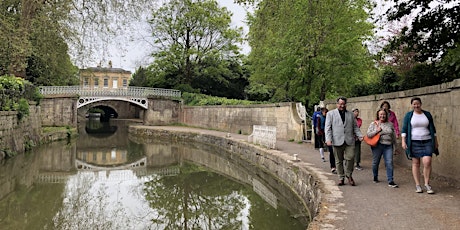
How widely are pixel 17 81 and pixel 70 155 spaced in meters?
3.41

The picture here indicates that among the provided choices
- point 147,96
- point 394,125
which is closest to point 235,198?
point 394,125

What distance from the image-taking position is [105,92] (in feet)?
86.4

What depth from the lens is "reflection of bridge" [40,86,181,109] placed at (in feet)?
80.9

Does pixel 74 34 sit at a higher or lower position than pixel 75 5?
lower

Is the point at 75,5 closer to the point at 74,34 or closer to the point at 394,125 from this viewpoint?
the point at 74,34

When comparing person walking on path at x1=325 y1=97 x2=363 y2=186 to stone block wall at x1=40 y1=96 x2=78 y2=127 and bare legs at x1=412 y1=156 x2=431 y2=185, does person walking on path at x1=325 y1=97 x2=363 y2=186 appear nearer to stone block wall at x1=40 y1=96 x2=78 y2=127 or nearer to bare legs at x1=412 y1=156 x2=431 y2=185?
bare legs at x1=412 y1=156 x2=431 y2=185

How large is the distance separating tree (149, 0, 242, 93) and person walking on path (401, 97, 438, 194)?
24.2m

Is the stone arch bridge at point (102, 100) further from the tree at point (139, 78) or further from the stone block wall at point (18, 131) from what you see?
the tree at point (139, 78)

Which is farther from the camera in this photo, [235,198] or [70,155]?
[70,155]

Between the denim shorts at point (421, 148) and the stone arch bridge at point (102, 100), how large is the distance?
23343 mm

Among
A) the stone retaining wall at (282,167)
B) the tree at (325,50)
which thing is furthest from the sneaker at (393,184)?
the tree at (325,50)

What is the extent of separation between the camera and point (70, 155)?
14.1 m

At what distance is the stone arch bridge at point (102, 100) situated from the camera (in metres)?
23.8

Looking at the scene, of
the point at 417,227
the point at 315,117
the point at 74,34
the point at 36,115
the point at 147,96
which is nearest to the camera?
the point at 417,227
